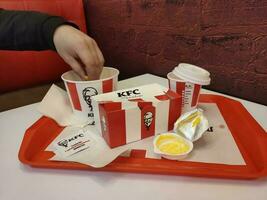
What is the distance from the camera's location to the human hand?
2.03 feet

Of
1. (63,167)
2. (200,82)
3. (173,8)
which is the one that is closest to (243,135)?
(200,82)

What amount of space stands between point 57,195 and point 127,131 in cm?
18

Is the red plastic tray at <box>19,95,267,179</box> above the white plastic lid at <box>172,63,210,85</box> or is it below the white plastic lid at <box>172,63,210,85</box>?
below

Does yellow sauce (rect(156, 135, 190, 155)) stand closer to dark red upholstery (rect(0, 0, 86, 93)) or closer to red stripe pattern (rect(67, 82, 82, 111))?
red stripe pattern (rect(67, 82, 82, 111))

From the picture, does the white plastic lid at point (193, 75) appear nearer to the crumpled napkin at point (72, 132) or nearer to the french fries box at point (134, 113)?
the french fries box at point (134, 113)

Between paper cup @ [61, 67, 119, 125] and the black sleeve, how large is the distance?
0.15 meters

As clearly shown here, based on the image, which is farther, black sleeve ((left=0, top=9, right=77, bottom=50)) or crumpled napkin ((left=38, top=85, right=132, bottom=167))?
black sleeve ((left=0, top=9, right=77, bottom=50))

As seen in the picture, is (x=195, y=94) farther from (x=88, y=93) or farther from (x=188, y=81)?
(x=88, y=93)

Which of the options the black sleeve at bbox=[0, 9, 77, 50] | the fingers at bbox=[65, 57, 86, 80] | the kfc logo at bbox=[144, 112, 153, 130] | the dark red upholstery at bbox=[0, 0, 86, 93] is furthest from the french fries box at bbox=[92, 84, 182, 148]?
the dark red upholstery at bbox=[0, 0, 86, 93]

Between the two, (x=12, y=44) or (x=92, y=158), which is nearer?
(x=92, y=158)

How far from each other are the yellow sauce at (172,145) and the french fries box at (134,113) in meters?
0.05

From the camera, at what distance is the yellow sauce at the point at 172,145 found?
1.61 feet

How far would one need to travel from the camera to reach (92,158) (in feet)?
1.59

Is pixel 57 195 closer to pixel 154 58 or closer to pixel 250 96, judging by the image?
pixel 250 96
